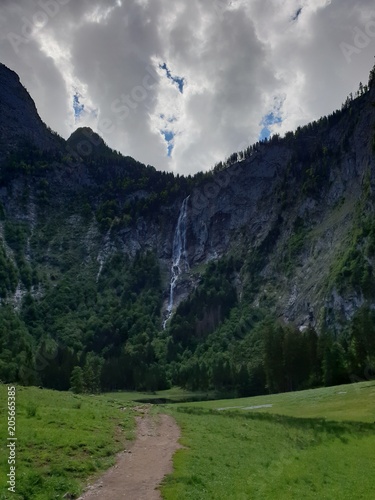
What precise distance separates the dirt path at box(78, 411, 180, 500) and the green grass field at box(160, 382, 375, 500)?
67 cm

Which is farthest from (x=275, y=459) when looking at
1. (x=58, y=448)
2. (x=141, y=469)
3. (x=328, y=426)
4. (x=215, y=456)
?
(x=328, y=426)

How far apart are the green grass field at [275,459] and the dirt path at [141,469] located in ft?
2.21

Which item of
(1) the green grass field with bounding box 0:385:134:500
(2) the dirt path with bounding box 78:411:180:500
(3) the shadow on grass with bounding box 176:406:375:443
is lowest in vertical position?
(3) the shadow on grass with bounding box 176:406:375:443

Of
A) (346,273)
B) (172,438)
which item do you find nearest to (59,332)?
(346,273)

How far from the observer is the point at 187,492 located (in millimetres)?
16297

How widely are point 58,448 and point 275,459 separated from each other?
12901mm

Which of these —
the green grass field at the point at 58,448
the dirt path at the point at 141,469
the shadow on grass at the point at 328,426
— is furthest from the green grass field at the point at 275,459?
the green grass field at the point at 58,448

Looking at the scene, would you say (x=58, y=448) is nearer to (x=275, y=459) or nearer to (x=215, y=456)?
(x=215, y=456)

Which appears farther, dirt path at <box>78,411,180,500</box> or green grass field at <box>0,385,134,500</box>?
dirt path at <box>78,411,180,500</box>

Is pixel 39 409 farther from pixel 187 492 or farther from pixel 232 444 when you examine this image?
pixel 187 492

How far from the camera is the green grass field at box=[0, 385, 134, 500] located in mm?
15531

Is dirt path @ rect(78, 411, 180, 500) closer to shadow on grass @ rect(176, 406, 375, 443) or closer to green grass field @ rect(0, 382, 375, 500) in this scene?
green grass field @ rect(0, 382, 375, 500)

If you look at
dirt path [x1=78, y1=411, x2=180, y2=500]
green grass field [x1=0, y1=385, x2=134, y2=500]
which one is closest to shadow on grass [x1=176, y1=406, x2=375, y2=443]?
dirt path [x1=78, y1=411, x2=180, y2=500]

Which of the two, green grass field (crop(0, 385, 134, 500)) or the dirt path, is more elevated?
green grass field (crop(0, 385, 134, 500))
